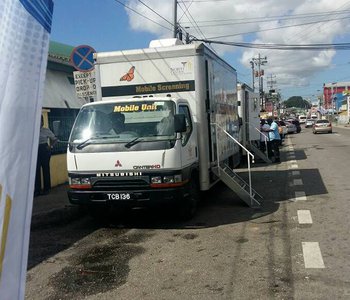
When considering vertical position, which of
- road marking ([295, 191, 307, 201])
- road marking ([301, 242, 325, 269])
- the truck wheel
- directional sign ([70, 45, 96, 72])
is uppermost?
directional sign ([70, 45, 96, 72])

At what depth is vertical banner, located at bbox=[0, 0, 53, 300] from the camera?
1364mm

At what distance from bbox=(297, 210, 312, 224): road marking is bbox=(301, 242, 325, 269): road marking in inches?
52.5

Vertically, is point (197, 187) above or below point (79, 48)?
below

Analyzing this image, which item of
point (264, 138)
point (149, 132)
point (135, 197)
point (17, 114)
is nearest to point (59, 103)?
point (149, 132)

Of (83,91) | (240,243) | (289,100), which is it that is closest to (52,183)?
(83,91)

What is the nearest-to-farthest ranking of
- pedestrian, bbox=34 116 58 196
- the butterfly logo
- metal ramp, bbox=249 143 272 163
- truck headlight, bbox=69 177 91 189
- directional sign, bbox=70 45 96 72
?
truck headlight, bbox=69 177 91 189, the butterfly logo, directional sign, bbox=70 45 96 72, pedestrian, bbox=34 116 58 196, metal ramp, bbox=249 143 272 163

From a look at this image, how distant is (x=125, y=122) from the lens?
7613 mm

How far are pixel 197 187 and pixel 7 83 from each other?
7188mm

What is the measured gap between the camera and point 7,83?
54.2 inches

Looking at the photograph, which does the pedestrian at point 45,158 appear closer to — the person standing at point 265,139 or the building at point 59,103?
the building at point 59,103

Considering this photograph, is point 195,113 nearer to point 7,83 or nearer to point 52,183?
point 52,183

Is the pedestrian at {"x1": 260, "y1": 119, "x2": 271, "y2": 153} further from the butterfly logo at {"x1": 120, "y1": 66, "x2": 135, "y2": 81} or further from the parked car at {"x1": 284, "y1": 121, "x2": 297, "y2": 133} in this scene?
the parked car at {"x1": 284, "y1": 121, "x2": 297, "y2": 133}

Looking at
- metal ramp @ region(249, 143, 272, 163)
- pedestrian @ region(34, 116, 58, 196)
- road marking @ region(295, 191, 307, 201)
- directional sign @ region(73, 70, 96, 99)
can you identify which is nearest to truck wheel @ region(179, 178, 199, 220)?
road marking @ region(295, 191, 307, 201)

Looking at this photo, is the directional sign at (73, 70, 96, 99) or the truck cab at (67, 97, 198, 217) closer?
the truck cab at (67, 97, 198, 217)
